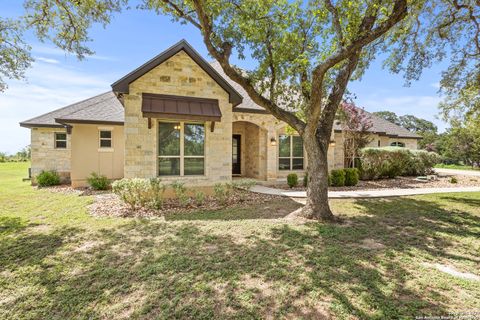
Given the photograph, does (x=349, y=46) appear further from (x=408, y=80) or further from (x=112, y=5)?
(x=112, y=5)

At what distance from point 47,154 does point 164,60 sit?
36.7 feet

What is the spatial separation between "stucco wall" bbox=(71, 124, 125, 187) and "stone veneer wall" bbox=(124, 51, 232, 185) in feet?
19.2

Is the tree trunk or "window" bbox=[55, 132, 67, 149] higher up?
"window" bbox=[55, 132, 67, 149]

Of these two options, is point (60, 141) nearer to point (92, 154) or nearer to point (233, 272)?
point (92, 154)

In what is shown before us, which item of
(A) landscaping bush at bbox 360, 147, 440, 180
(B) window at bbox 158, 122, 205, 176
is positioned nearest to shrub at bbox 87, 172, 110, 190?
(B) window at bbox 158, 122, 205, 176

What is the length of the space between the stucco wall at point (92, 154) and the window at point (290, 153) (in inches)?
382

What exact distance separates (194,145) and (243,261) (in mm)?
6718

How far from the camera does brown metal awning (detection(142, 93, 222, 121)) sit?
366 inches

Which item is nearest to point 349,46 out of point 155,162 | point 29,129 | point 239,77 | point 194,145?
point 239,77

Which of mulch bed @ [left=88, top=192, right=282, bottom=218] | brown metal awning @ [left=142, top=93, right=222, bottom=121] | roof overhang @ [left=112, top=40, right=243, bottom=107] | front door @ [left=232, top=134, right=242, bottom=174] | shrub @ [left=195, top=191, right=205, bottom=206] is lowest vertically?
mulch bed @ [left=88, top=192, right=282, bottom=218]

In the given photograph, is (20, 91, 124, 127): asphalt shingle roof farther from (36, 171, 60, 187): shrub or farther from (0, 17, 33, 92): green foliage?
(0, 17, 33, 92): green foliage

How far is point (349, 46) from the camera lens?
21.5ft

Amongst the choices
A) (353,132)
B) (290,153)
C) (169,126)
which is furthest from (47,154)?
(353,132)

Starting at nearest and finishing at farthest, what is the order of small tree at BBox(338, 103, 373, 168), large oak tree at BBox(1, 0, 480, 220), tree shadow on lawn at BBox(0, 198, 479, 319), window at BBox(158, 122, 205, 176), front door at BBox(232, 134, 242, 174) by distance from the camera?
tree shadow on lawn at BBox(0, 198, 479, 319) → large oak tree at BBox(1, 0, 480, 220) → window at BBox(158, 122, 205, 176) → small tree at BBox(338, 103, 373, 168) → front door at BBox(232, 134, 242, 174)
